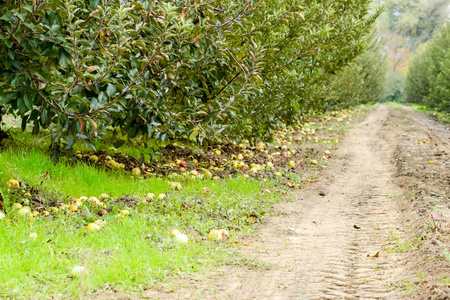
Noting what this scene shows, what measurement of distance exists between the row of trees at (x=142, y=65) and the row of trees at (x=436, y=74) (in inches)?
723

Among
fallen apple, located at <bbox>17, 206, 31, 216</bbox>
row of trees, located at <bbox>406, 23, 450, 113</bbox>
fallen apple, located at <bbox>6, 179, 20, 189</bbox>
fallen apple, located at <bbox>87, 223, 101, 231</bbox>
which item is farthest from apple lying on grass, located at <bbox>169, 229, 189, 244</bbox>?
row of trees, located at <bbox>406, 23, 450, 113</bbox>

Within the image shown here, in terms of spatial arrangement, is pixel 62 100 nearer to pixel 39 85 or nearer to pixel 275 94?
pixel 39 85

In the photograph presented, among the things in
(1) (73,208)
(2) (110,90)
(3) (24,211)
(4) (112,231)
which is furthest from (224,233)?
(3) (24,211)

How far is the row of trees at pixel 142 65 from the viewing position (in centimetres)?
378

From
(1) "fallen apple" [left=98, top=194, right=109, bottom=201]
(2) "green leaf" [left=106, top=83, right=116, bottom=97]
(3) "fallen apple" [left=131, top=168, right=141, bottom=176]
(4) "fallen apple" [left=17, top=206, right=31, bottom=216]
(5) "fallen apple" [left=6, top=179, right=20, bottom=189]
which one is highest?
(2) "green leaf" [left=106, top=83, right=116, bottom=97]

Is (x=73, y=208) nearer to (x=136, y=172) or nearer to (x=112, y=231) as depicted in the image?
(x=112, y=231)

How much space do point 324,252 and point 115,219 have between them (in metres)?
1.99

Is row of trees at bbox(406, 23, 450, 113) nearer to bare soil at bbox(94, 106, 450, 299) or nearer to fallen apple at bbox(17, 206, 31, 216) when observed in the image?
bare soil at bbox(94, 106, 450, 299)

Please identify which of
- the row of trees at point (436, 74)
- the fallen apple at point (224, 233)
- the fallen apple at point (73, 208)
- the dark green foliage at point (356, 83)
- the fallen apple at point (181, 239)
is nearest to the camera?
the fallen apple at point (181, 239)

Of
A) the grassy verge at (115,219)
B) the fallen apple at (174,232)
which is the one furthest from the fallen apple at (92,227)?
the fallen apple at (174,232)

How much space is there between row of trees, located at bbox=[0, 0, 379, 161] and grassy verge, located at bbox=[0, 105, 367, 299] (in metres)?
0.55

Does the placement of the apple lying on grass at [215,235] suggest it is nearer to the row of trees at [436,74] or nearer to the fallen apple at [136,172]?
the fallen apple at [136,172]

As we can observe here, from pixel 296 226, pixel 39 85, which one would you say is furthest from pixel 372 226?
pixel 39 85

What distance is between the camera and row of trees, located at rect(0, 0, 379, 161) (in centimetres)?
378
